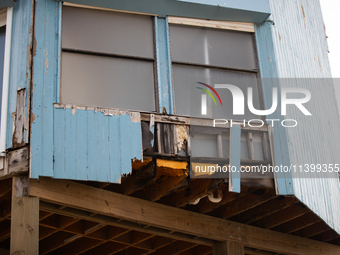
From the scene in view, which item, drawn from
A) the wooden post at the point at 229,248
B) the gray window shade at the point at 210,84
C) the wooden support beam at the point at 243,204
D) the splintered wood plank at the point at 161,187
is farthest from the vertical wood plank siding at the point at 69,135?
the wooden post at the point at 229,248

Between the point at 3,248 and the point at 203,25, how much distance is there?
5.95 metres

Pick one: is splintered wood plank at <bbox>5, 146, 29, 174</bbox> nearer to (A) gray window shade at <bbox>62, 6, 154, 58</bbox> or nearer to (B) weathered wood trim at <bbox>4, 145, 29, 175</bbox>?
(B) weathered wood trim at <bbox>4, 145, 29, 175</bbox>

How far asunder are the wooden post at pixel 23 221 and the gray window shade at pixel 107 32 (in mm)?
2385

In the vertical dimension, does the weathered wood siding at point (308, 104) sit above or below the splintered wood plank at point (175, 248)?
above

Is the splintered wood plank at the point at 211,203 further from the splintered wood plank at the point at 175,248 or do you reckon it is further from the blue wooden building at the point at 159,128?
the splintered wood plank at the point at 175,248

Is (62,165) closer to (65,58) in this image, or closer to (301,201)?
(65,58)

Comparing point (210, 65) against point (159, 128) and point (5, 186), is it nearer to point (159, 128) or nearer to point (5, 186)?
point (159, 128)

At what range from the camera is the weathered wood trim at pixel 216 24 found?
8.84m

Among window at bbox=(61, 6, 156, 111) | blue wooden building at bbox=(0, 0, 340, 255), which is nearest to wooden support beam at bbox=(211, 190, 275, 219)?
blue wooden building at bbox=(0, 0, 340, 255)

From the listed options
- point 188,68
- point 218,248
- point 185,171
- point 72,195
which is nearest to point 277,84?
point 188,68

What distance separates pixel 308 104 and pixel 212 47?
2492 mm

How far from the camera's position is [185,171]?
7.91 m

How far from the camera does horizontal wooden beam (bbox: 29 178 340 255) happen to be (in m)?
7.41

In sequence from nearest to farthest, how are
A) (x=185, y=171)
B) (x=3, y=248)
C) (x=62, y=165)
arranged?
1. (x=62, y=165)
2. (x=185, y=171)
3. (x=3, y=248)
